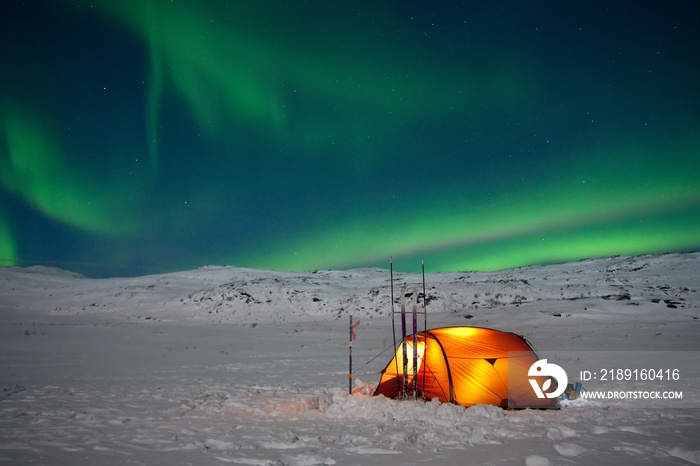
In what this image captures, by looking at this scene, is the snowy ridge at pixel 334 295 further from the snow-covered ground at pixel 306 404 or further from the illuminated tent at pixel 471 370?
the illuminated tent at pixel 471 370

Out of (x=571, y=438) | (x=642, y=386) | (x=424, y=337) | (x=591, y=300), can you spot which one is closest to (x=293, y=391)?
(x=424, y=337)

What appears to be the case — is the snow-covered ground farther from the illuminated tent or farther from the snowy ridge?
the snowy ridge

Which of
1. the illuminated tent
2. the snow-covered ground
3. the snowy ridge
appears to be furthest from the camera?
the snowy ridge

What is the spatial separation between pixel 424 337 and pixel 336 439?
4.69 m

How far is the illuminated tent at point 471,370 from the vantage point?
1053 cm

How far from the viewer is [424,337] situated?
11680 millimetres

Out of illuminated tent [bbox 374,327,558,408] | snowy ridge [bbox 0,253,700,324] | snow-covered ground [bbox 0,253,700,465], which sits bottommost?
snow-covered ground [bbox 0,253,700,465]

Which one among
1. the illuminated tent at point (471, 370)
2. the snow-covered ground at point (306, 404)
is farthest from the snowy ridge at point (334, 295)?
the illuminated tent at point (471, 370)

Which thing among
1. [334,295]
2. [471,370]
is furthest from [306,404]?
[334,295]

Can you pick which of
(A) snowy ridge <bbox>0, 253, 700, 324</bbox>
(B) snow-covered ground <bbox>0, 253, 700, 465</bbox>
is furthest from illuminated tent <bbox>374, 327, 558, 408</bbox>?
(A) snowy ridge <bbox>0, 253, 700, 324</bbox>

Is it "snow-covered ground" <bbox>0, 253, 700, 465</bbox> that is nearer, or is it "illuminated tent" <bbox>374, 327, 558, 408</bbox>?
"snow-covered ground" <bbox>0, 253, 700, 465</bbox>

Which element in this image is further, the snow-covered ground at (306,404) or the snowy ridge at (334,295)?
the snowy ridge at (334,295)

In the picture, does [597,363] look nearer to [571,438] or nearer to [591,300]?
[571,438]

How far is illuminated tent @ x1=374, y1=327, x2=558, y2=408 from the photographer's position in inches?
415
